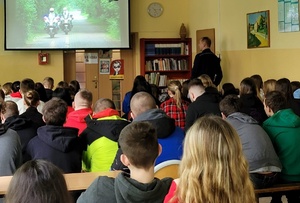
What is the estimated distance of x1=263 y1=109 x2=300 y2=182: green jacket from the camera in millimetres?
3986

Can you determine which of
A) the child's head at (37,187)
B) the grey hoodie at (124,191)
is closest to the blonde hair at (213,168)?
the grey hoodie at (124,191)

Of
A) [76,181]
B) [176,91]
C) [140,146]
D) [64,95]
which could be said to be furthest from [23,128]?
[64,95]

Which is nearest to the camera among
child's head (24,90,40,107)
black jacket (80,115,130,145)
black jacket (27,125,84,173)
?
black jacket (27,125,84,173)

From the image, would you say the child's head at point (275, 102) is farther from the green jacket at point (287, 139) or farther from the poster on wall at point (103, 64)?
the poster on wall at point (103, 64)

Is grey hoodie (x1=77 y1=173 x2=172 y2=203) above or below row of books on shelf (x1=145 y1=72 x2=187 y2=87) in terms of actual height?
below

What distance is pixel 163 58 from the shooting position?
11031 millimetres

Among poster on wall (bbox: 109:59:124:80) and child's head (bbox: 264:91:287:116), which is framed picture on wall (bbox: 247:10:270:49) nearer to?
poster on wall (bbox: 109:59:124:80)

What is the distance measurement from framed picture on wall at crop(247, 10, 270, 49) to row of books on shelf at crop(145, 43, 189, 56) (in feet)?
8.27

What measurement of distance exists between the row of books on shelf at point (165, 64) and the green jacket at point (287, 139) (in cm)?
701

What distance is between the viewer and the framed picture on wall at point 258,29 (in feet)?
27.0

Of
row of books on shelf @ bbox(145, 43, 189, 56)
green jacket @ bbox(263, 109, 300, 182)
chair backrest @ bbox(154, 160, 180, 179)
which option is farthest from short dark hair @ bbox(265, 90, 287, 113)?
row of books on shelf @ bbox(145, 43, 189, 56)

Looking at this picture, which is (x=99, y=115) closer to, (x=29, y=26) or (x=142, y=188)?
(x=142, y=188)

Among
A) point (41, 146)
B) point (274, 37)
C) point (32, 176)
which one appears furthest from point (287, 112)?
point (274, 37)

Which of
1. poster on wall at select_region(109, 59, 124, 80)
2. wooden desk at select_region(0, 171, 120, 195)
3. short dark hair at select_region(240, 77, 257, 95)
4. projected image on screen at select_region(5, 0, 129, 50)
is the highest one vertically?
projected image on screen at select_region(5, 0, 129, 50)
